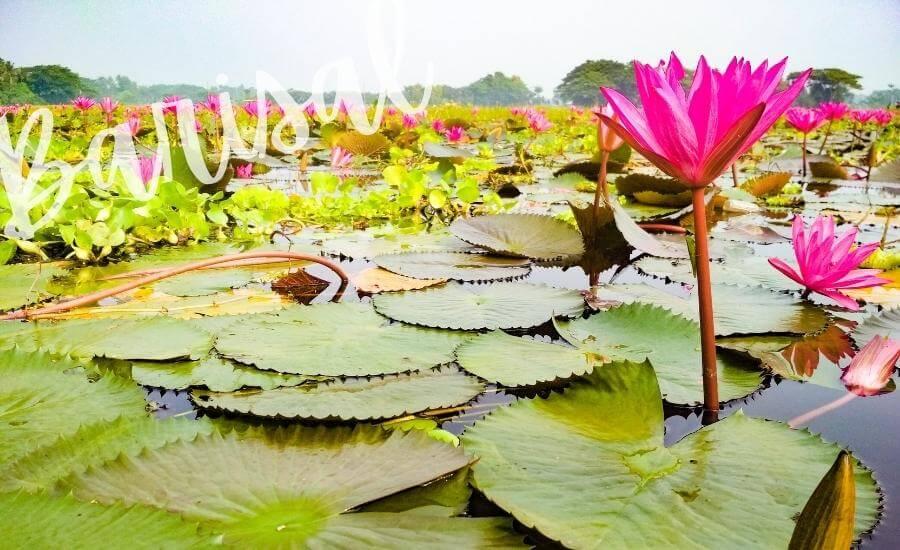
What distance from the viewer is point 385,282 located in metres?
1.40

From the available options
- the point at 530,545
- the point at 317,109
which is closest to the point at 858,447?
the point at 530,545

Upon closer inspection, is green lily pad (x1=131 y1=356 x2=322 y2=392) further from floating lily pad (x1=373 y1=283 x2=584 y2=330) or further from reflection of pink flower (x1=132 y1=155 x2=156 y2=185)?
reflection of pink flower (x1=132 y1=155 x2=156 y2=185)

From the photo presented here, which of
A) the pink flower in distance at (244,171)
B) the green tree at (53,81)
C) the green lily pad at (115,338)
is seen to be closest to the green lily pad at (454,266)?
the green lily pad at (115,338)

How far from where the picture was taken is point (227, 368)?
0.87 metres

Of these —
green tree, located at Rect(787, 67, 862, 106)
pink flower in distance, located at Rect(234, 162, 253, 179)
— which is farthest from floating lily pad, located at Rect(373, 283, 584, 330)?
green tree, located at Rect(787, 67, 862, 106)

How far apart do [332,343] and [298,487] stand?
44 centimetres

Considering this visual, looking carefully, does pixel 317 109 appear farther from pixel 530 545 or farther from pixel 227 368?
pixel 530 545

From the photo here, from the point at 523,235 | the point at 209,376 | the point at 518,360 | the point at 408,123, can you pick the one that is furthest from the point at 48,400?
the point at 408,123

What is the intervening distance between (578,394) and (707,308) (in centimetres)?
19

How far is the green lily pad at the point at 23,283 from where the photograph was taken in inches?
48.1

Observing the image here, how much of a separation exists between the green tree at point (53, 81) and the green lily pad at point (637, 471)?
35612 millimetres

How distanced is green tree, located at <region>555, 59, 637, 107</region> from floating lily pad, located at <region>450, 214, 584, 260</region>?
1839 inches

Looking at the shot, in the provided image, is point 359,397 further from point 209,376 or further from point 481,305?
point 481,305

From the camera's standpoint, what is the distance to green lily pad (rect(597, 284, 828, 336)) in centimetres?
104
